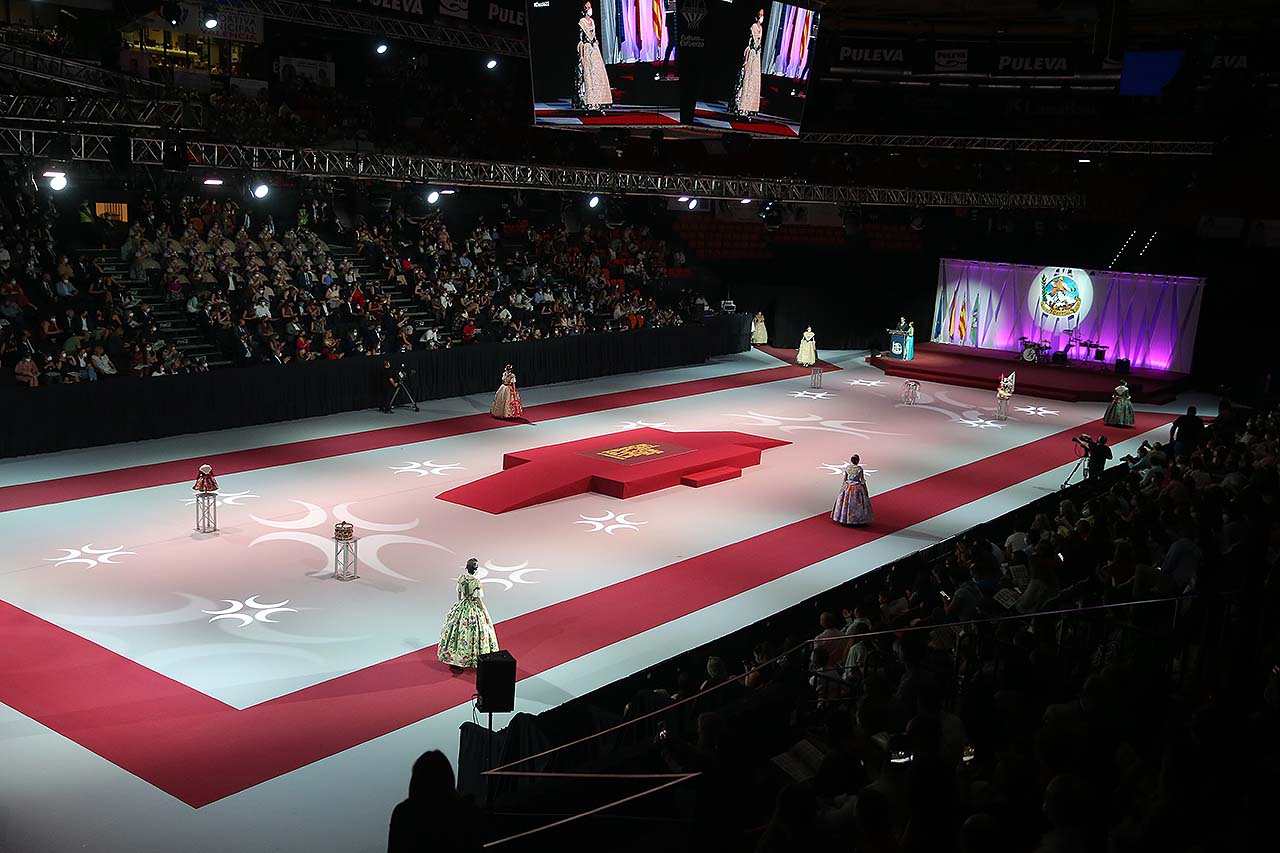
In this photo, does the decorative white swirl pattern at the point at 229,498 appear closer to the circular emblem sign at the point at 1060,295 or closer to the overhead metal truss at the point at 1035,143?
the overhead metal truss at the point at 1035,143

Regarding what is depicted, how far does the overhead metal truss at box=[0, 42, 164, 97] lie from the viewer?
15742 mm

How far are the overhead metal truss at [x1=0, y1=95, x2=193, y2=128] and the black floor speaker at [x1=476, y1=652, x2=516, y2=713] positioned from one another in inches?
479

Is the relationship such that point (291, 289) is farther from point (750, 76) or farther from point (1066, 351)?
point (1066, 351)

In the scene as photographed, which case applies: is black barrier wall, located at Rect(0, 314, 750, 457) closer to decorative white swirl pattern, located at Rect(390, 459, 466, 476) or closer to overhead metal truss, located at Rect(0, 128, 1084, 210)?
overhead metal truss, located at Rect(0, 128, 1084, 210)

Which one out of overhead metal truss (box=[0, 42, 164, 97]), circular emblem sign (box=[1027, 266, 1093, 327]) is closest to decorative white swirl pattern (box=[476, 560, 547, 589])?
overhead metal truss (box=[0, 42, 164, 97])

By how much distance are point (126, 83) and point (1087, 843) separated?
17.4 meters

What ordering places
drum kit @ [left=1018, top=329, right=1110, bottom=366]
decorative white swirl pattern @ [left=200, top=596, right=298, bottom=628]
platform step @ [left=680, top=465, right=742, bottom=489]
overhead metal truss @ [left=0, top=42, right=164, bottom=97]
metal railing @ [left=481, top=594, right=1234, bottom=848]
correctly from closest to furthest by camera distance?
1. metal railing @ [left=481, top=594, right=1234, bottom=848]
2. decorative white swirl pattern @ [left=200, top=596, right=298, bottom=628]
3. overhead metal truss @ [left=0, top=42, right=164, bottom=97]
4. platform step @ [left=680, top=465, right=742, bottom=489]
5. drum kit @ [left=1018, top=329, right=1110, bottom=366]

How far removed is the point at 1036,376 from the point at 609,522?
59.7ft

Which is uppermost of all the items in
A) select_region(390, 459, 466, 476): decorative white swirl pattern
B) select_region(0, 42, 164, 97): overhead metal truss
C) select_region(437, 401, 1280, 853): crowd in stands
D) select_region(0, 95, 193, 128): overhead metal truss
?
select_region(0, 42, 164, 97): overhead metal truss

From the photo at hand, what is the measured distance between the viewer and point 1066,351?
32625 mm

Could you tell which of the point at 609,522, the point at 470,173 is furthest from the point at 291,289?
the point at 609,522

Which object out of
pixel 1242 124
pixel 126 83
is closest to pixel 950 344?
pixel 1242 124

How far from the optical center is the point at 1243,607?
6.43 m

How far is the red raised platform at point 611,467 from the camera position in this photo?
16250 mm
